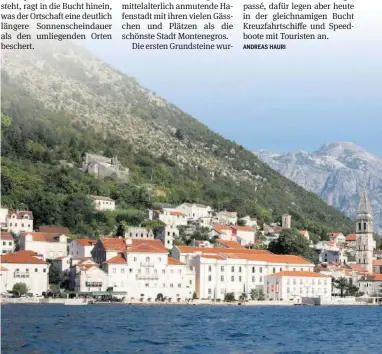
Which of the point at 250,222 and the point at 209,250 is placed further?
the point at 250,222

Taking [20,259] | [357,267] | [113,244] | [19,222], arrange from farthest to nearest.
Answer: [357,267] < [19,222] < [113,244] < [20,259]

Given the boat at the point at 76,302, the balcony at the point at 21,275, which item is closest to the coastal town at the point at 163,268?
the balcony at the point at 21,275

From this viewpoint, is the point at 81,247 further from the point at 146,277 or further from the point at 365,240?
the point at 365,240

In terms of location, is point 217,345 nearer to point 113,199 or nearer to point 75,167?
point 113,199

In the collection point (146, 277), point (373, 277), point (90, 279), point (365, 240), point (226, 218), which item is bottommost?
point (373, 277)

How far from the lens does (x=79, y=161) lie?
160125mm

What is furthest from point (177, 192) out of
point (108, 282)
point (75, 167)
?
point (108, 282)

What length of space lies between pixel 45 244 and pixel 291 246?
38235 mm

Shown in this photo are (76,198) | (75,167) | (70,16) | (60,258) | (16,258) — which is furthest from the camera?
(75,167)

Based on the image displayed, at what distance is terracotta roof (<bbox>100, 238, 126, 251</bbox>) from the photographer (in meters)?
108

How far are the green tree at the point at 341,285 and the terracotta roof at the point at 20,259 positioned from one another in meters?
46.7

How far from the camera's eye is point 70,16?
141ft

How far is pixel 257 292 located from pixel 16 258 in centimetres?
3094

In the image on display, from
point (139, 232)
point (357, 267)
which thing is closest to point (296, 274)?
point (139, 232)
